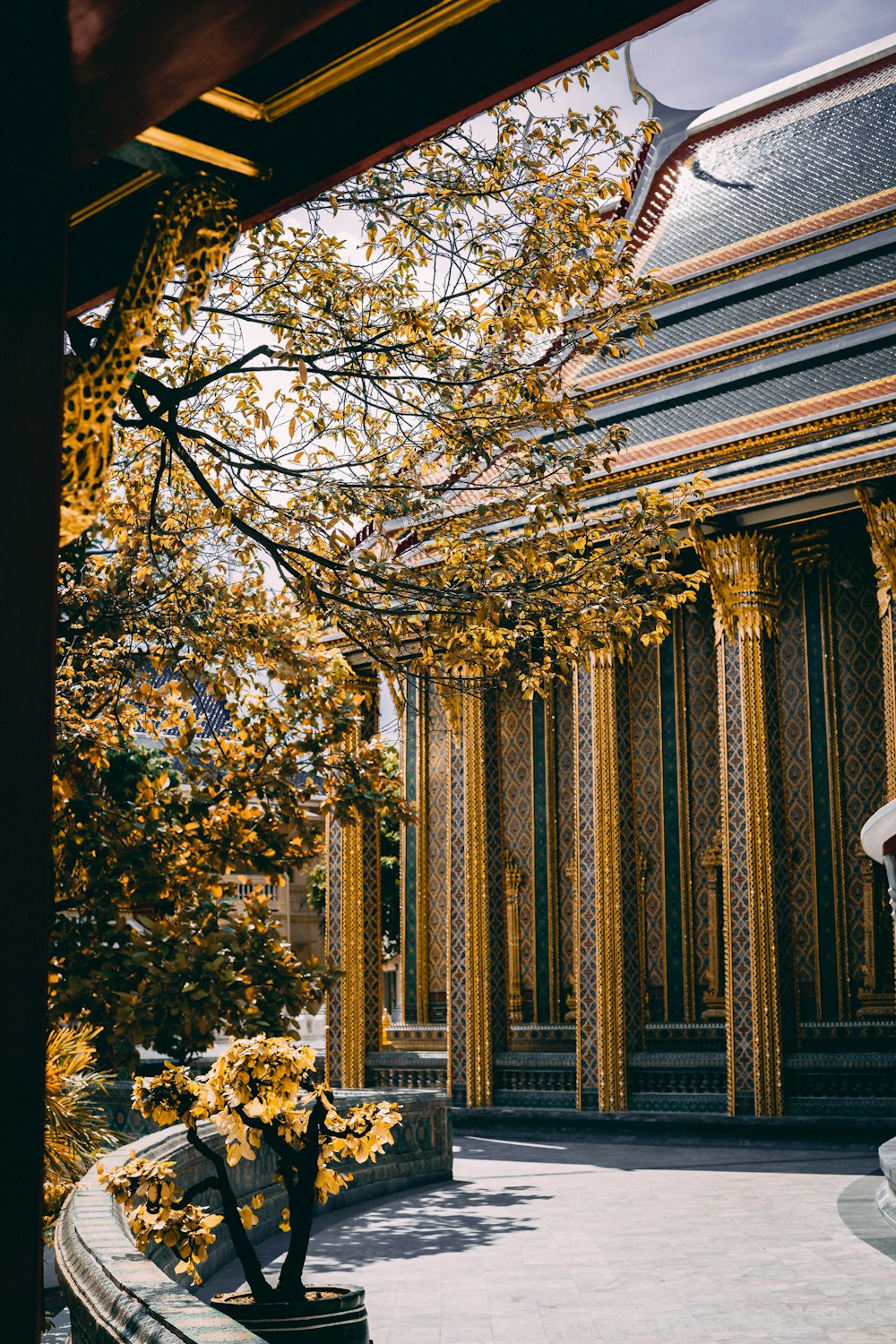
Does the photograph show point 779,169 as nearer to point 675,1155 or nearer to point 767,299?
point 767,299

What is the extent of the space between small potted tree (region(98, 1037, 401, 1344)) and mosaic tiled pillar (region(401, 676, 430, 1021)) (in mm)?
12767

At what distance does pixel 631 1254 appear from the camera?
8430mm

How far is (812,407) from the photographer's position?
14141 mm

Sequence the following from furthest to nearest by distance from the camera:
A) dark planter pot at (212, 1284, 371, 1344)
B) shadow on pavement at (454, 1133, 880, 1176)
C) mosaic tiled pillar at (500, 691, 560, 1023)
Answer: mosaic tiled pillar at (500, 691, 560, 1023) < shadow on pavement at (454, 1133, 880, 1176) < dark planter pot at (212, 1284, 371, 1344)

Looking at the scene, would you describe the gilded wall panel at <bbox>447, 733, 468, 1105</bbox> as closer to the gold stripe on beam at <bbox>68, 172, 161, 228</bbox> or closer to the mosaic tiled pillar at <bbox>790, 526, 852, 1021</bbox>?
the mosaic tiled pillar at <bbox>790, 526, 852, 1021</bbox>

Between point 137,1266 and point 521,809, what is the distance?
44.5 feet

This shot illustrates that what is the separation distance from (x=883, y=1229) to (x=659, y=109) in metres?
14.1

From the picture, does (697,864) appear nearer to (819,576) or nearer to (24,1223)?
(819,576)

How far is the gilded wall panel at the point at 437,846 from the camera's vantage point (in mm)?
18844

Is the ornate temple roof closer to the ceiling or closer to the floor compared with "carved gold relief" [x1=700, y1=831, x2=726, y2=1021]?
closer to the ceiling

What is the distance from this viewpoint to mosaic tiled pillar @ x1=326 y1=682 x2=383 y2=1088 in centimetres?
1783

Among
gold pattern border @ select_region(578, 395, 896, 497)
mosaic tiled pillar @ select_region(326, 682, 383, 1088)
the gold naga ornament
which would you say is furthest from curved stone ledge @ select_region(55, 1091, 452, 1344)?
mosaic tiled pillar @ select_region(326, 682, 383, 1088)

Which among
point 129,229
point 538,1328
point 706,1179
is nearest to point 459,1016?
point 706,1179

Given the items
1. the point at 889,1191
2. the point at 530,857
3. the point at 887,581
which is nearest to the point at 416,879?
the point at 530,857
